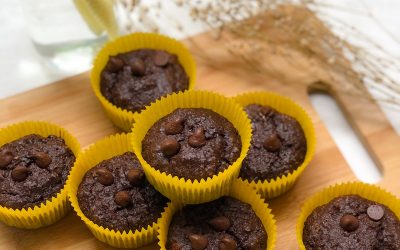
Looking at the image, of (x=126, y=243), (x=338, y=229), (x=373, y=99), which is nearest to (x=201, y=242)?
(x=126, y=243)

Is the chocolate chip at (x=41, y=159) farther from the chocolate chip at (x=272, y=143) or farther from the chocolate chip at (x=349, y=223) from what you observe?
the chocolate chip at (x=349, y=223)

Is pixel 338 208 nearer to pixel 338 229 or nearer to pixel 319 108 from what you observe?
pixel 338 229

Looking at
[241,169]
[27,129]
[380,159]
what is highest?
[27,129]

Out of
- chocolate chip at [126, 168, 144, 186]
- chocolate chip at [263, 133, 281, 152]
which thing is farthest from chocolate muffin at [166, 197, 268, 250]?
chocolate chip at [263, 133, 281, 152]

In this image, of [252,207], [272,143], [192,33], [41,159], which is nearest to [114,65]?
[41,159]

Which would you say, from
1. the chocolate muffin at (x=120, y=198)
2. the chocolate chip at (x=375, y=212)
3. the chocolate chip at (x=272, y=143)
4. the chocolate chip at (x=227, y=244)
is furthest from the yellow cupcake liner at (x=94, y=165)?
the chocolate chip at (x=375, y=212)

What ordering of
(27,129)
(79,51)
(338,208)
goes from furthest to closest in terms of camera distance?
(79,51) < (27,129) < (338,208)

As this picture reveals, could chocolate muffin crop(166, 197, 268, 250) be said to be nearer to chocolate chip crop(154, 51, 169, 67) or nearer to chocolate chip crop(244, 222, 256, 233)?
chocolate chip crop(244, 222, 256, 233)
